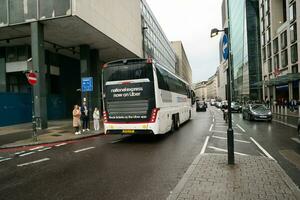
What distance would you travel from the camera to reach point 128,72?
11.9 metres

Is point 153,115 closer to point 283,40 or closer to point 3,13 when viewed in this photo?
point 3,13

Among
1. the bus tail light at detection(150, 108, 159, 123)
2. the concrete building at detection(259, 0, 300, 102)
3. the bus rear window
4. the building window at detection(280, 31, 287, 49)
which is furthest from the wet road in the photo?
the building window at detection(280, 31, 287, 49)

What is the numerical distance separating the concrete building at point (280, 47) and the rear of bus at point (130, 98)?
2928 cm

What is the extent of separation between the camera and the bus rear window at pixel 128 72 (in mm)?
11719

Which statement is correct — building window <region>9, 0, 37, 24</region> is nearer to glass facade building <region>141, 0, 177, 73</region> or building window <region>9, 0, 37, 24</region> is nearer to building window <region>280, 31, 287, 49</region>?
glass facade building <region>141, 0, 177, 73</region>

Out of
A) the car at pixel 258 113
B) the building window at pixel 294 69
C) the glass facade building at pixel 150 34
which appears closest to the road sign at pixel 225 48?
the car at pixel 258 113

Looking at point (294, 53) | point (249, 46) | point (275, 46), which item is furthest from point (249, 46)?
point (294, 53)

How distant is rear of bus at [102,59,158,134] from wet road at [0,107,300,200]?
1204mm

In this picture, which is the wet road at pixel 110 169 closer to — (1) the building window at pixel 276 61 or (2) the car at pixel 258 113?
(2) the car at pixel 258 113

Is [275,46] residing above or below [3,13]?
above

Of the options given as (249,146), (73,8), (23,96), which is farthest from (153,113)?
(23,96)

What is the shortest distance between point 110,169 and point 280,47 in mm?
47226

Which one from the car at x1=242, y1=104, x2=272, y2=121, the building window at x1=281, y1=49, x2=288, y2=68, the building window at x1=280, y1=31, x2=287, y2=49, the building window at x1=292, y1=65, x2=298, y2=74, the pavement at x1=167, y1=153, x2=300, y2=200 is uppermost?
the building window at x1=280, y1=31, x2=287, y2=49

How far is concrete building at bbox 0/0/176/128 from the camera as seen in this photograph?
1892 centimetres
